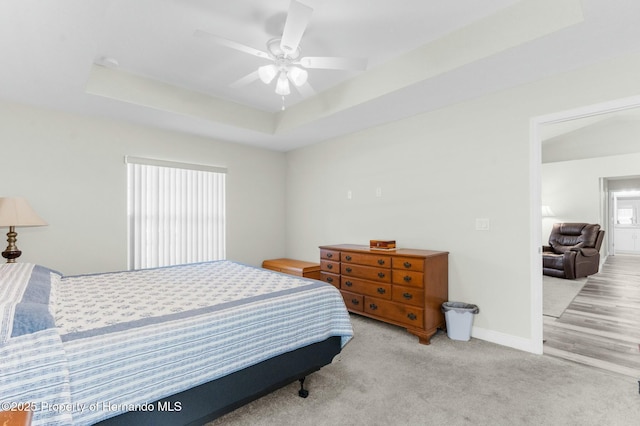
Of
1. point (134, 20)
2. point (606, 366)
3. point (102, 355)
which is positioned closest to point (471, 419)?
point (606, 366)

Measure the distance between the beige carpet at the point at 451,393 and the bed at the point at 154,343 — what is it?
0.22 m

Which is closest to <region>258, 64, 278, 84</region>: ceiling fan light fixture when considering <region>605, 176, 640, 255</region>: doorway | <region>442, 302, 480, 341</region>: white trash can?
<region>442, 302, 480, 341</region>: white trash can

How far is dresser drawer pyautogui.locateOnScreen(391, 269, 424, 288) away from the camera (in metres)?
2.96

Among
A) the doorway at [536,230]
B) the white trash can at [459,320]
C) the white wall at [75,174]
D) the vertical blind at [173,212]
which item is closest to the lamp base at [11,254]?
the white wall at [75,174]

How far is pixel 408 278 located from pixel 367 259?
21.6 inches

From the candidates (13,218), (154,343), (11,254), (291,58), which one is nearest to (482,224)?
(291,58)

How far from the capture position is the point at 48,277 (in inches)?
90.9

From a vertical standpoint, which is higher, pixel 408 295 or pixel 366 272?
pixel 366 272

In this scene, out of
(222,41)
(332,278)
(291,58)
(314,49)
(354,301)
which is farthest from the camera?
(332,278)

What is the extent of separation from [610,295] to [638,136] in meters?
3.87

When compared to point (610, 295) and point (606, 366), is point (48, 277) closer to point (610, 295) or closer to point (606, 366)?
point (606, 366)

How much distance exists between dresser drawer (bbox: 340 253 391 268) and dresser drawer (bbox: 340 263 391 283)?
0.15ft

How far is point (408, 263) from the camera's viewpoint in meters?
3.06

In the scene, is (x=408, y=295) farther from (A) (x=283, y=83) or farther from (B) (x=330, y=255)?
(A) (x=283, y=83)
